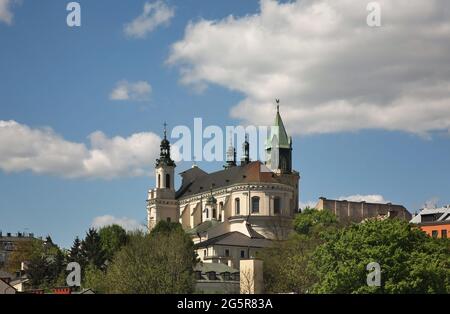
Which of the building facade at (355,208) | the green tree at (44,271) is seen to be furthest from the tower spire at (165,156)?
the green tree at (44,271)

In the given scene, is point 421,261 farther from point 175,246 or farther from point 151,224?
point 151,224

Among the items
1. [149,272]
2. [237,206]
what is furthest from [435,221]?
[237,206]

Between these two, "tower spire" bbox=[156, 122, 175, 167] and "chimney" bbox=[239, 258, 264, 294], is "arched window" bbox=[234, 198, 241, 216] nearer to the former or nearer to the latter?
"tower spire" bbox=[156, 122, 175, 167]

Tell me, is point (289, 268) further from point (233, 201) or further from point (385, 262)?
point (233, 201)

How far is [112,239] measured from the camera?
365 ft

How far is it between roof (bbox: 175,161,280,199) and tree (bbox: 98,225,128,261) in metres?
34.2

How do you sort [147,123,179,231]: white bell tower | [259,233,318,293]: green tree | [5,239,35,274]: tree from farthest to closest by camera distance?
[147,123,179,231]: white bell tower
[5,239,35,274]: tree
[259,233,318,293]: green tree

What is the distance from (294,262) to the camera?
250ft

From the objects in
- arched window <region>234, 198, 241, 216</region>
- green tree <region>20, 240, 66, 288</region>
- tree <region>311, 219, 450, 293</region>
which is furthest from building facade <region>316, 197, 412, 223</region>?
tree <region>311, 219, 450, 293</region>

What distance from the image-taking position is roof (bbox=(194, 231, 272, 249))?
424ft

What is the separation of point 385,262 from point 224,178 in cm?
10517

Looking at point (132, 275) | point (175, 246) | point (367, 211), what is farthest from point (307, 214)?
point (132, 275)
